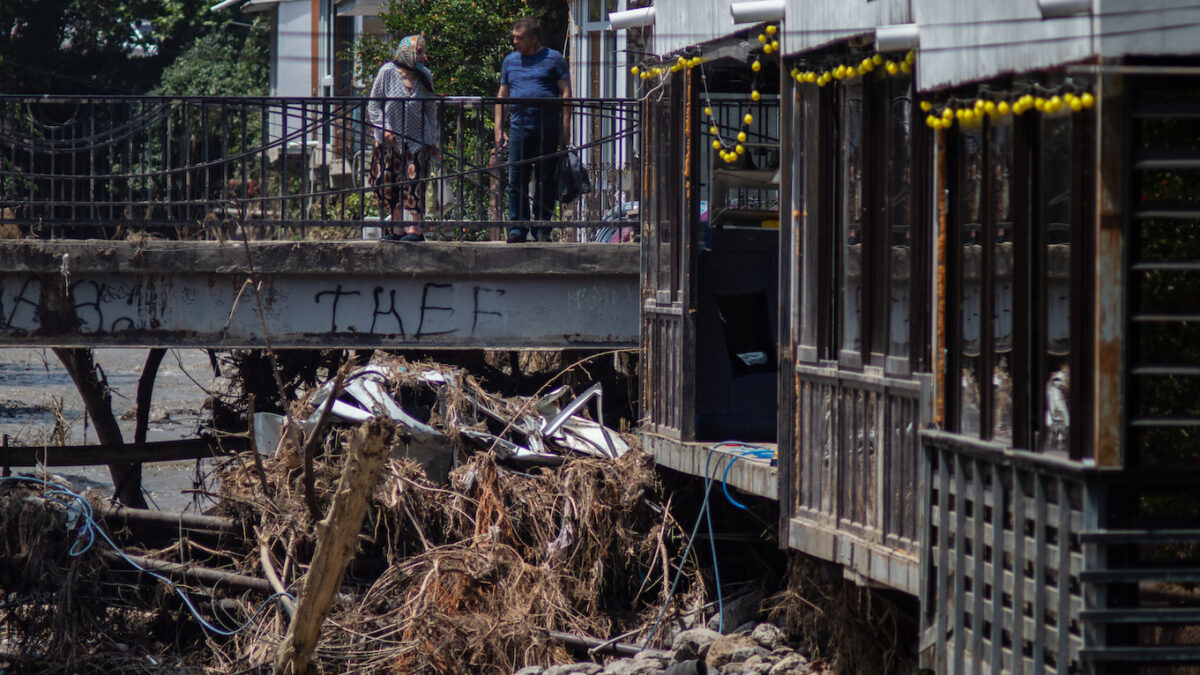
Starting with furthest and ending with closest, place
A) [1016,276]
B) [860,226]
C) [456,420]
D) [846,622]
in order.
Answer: [456,420], [846,622], [860,226], [1016,276]

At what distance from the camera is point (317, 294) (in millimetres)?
11055

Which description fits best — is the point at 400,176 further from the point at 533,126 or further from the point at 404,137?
the point at 533,126

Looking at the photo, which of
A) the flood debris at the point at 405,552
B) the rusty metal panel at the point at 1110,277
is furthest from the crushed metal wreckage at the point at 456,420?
the rusty metal panel at the point at 1110,277

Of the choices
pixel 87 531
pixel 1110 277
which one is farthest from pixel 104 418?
pixel 1110 277

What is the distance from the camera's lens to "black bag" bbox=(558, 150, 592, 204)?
11.5m

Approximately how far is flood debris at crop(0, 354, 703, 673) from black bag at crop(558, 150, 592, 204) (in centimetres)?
163

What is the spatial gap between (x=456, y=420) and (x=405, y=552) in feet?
3.52

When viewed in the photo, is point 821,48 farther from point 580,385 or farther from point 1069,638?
point 580,385

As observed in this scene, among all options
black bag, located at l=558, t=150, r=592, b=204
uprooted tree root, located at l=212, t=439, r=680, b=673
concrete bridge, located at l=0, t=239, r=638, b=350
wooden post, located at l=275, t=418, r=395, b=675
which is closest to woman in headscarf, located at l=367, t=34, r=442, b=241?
concrete bridge, located at l=0, t=239, r=638, b=350

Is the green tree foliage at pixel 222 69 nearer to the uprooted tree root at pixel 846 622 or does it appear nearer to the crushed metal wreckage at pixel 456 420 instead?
the crushed metal wreckage at pixel 456 420

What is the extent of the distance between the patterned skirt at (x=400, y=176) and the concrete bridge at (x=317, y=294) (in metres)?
0.61

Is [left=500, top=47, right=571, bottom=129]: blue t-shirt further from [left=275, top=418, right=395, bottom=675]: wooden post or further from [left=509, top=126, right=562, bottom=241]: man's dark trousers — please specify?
[left=275, top=418, right=395, bottom=675]: wooden post

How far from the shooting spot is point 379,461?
24.9 ft

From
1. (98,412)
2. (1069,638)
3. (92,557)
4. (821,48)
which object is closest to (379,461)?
(821,48)
